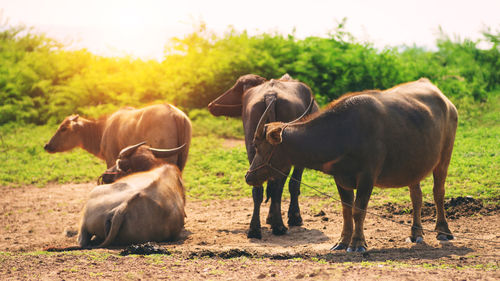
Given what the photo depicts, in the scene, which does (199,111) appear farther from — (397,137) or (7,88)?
(397,137)

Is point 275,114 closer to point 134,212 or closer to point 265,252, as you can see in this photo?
point 265,252

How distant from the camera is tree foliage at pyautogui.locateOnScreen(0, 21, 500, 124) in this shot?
18.7m

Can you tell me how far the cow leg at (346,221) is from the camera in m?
7.32

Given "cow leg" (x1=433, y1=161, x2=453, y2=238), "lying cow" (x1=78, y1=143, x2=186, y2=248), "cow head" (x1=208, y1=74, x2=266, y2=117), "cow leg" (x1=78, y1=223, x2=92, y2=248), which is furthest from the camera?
"cow head" (x1=208, y1=74, x2=266, y2=117)

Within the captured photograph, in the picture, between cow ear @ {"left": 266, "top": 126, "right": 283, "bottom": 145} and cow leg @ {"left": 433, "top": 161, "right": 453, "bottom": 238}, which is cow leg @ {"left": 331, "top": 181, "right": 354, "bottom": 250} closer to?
cow ear @ {"left": 266, "top": 126, "right": 283, "bottom": 145}

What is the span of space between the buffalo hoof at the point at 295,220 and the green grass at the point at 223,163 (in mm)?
1803

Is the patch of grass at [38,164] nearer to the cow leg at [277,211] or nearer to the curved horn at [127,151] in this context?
the curved horn at [127,151]

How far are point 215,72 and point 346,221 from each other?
1284cm

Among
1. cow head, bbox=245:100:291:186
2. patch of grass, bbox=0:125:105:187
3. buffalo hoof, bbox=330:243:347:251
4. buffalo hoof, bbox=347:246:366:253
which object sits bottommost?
patch of grass, bbox=0:125:105:187

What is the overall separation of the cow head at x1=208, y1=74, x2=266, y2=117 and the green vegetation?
7.15 ft

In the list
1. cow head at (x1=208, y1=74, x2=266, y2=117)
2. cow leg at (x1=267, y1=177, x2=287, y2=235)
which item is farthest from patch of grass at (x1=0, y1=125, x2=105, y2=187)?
cow leg at (x1=267, y1=177, x2=287, y2=235)

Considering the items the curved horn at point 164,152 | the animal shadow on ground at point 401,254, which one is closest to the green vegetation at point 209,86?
the curved horn at point 164,152

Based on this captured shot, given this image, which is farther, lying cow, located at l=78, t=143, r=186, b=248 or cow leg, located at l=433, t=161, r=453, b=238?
cow leg, located at l=433, t=161, r=453, b=238

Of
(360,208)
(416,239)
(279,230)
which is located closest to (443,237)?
(416,239)
